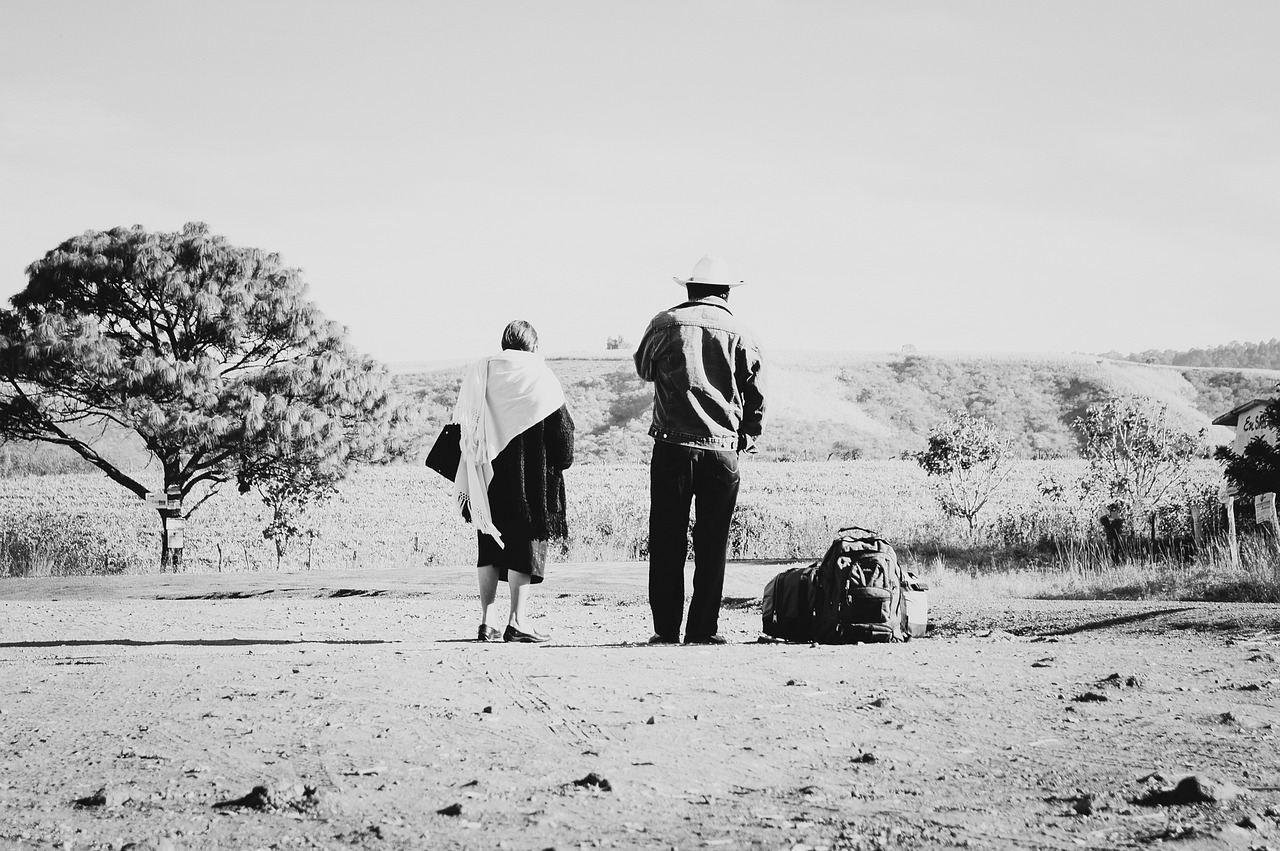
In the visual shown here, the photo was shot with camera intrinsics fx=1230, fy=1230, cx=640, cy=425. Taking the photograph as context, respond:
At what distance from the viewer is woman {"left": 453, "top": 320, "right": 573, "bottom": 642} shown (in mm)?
7703

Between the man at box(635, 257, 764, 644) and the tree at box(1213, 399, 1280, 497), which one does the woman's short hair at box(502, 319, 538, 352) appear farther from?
the tree at box(1213, 399, 1280, 497)

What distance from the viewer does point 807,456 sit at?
275ft

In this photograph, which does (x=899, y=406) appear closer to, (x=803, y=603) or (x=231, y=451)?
(x=231, y=451)

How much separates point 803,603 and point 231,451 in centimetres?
1593

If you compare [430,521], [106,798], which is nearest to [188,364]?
[430,521]

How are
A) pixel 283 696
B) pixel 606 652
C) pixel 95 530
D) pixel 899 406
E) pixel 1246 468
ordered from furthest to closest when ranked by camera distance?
pixel 899 406 → pixel 95 530 → pixel 1246 468 → pixel 606 652 → pixel 283 696

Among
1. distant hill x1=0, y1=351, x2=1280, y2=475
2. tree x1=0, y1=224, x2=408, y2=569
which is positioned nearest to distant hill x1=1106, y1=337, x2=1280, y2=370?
distant hill x1=0, y1=351, x2=1280, y2=475

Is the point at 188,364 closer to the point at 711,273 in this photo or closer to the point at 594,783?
the point at 711,273

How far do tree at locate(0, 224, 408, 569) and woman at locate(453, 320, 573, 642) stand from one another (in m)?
13.9

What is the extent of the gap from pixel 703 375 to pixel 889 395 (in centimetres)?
10901

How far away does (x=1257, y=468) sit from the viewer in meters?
19.9

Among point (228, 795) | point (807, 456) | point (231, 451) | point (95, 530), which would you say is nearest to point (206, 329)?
point (231, 451)

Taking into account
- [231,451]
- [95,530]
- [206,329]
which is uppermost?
[206,329]

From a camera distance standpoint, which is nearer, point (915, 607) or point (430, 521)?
point (915, 607)
